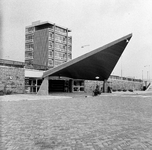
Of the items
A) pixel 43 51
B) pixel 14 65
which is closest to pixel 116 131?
pixel 14 65

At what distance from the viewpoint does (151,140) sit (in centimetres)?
461

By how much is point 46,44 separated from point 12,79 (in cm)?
4268

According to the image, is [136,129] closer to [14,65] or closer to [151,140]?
[151,140]

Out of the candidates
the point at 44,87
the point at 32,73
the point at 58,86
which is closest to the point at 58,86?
the point at 58,86

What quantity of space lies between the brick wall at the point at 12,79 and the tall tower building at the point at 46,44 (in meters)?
39.2

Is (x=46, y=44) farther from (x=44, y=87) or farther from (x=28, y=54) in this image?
(x=44, y=87)

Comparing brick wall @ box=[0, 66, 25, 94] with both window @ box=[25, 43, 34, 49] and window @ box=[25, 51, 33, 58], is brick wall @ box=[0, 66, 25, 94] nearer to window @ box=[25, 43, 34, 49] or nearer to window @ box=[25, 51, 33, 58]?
window @ box=[25, 51, 33, 58]

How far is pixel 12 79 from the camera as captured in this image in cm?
2342

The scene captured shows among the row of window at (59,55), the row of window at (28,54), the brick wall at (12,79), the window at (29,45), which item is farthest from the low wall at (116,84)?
the window at (29,45)

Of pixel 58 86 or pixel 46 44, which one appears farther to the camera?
pixel 46 44

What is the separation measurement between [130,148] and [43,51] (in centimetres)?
6282

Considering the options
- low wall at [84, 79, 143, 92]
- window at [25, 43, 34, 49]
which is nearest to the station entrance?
low wall at [84, 79, 143, 92]

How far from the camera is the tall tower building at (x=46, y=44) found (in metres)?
65.0

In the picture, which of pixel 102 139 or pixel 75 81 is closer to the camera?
pixel 102 139
